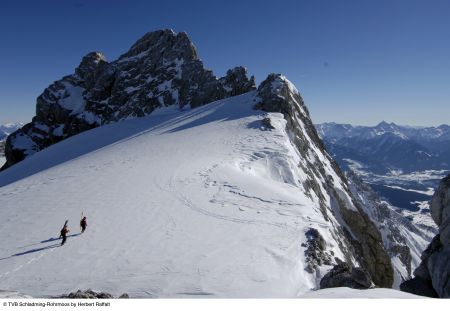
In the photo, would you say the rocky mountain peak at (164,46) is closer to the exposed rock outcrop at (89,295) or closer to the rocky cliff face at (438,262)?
the rocky cliff face at (438,262)

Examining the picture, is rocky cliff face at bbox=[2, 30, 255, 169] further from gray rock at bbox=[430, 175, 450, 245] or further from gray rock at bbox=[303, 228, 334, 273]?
gray rock at bbox=[303, 228, 334, 273]

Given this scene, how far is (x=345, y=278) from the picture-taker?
14.2 meters

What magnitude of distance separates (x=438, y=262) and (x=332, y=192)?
76.1 ft

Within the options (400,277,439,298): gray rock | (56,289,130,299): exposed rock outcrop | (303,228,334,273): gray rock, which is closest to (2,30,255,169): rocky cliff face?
(303,228,334,273): gray rock

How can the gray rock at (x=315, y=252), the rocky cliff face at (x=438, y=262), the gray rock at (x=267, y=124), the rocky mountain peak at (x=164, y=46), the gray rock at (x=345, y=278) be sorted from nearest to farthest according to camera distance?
the gray rock at (x=345, y=278) → the rocky cliff face at (x=438, y=262) → the gray rock at (x=315, y=252) → the gray rock at (x=267, y=124) → the rocky mountain peak at (x=164, y=46)

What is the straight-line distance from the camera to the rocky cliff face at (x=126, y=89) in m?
79.7

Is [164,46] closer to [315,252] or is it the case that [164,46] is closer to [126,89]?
[126,89]

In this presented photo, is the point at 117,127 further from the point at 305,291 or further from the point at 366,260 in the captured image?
the point at 305,291

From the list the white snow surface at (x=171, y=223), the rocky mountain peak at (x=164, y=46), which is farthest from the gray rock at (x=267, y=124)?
the rocky mountain peak at (x=164, y=46)

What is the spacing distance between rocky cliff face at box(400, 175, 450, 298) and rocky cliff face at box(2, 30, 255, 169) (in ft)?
192

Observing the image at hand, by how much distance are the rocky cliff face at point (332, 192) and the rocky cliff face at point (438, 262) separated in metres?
9.73

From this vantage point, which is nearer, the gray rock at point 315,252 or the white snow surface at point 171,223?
the white snow surface at point 171,223

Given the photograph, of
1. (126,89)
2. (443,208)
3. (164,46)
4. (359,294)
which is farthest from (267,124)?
(164,46)

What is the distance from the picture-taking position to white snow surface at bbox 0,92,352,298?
1451cm
